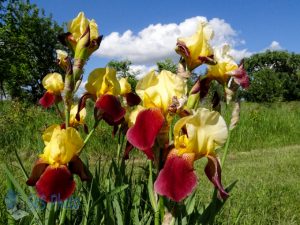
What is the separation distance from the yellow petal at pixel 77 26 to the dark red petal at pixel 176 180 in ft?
2.70

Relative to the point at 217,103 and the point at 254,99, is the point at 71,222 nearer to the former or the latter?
the point at 217,103

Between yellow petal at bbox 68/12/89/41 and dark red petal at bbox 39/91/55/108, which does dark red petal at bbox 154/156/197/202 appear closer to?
yellow petal at bbox 68/12/89/41

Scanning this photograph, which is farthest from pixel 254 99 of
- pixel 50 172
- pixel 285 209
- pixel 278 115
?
pixel 50 172

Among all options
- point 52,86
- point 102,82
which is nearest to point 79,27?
point 102,82

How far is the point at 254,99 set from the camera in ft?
138

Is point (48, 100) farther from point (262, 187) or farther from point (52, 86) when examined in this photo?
point (262, 187)

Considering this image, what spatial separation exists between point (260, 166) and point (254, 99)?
36613 mm

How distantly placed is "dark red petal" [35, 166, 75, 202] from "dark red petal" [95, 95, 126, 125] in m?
0.37

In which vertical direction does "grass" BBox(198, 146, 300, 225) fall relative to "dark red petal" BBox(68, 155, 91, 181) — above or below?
below

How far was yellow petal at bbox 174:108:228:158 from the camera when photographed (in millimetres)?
1382

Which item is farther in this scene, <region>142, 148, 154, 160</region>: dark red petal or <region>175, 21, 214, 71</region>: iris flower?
<region>175, 21, 214, 71</region>: iris flower

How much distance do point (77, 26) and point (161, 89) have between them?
0.58 metres

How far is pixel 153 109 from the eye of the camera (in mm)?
1499

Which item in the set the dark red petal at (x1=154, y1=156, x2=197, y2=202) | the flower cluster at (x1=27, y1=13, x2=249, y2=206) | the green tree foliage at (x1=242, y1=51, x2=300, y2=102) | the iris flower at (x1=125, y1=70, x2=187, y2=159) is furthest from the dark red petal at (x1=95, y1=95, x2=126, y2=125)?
the green tree foliage at (x1=242, y1=51, x2=300, y2=102)
